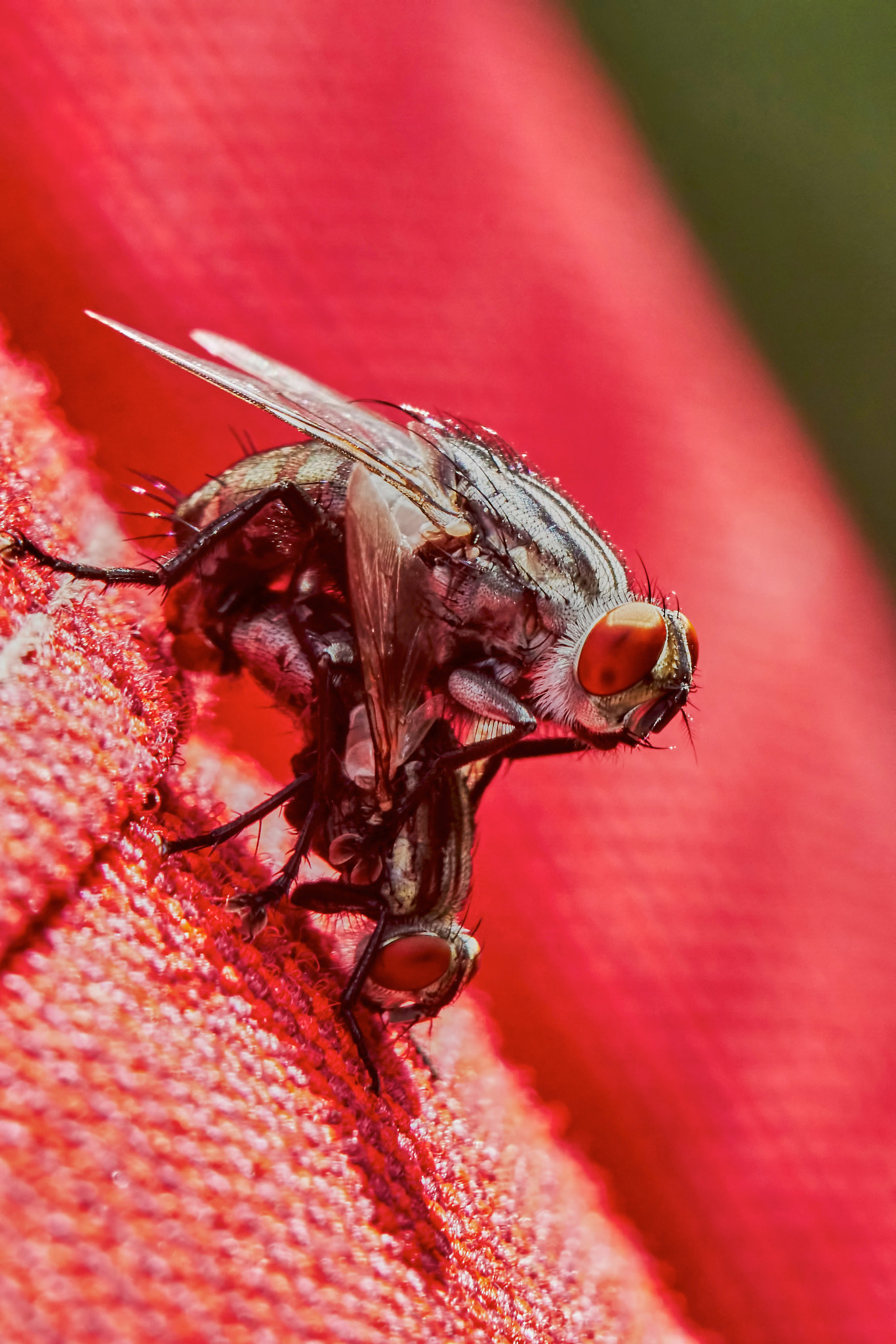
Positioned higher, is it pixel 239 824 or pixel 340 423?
pixel 340 423

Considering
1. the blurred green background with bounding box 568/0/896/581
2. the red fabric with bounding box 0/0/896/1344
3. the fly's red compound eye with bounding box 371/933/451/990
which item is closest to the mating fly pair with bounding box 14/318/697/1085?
the fly's red compound eye with bounding box 371/933/451/990

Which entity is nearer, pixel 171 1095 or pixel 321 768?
pixel 171 1095

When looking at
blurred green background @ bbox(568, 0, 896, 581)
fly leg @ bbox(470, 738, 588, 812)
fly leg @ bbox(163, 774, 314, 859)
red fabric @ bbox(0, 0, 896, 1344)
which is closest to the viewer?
fly leg @ bbox(163, 774, 314, 859)

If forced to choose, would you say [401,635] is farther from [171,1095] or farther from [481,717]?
[171,1095]

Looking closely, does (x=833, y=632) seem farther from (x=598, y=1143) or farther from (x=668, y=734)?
(x=598, y=1143)

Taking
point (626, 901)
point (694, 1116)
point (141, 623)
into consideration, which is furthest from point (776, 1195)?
point (141, 623)

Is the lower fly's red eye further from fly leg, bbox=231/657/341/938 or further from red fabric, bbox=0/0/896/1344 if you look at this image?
red fabric, bbox=0/0/896/1344

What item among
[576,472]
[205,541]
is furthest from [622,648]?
[576,472]
